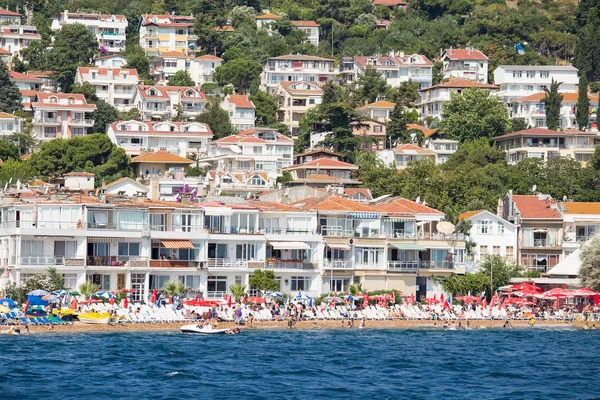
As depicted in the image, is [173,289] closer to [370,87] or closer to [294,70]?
[370,87]

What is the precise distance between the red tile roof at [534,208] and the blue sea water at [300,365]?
78.4 ft

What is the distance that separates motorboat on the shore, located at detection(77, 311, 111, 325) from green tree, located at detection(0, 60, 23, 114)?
75180mm

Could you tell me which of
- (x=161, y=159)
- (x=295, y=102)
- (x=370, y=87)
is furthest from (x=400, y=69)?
(x=161, y=159)

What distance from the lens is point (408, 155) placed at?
133750 mm

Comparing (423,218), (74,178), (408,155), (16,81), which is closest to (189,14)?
(16,81)

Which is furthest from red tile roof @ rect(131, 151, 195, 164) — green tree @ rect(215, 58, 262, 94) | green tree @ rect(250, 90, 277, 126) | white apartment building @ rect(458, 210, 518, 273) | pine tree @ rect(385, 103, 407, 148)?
white apartment building @ rect(458, 210, 518, 273)

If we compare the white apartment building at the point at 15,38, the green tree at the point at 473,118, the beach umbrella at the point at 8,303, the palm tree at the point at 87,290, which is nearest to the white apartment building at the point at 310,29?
the white apartment building at the point at 15,38

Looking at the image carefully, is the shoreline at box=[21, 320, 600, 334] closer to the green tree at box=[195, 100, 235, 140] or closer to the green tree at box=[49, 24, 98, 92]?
the green tree at box=[195, 100, 235, 140]

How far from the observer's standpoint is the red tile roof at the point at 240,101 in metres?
148

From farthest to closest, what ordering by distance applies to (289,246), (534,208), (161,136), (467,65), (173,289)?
(467,65) → (161,136) → (534,208) → (289,246) → (173,289)

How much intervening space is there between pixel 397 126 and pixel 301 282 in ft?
180

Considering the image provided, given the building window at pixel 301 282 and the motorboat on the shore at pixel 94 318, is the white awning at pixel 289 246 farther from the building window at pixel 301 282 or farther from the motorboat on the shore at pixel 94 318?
the motorboat on the shore at pixel 94 318

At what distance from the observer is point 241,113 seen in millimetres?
148375

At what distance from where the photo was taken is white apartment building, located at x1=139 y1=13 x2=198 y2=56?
176 metres
